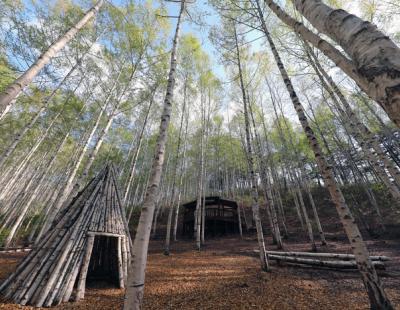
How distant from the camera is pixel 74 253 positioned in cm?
453

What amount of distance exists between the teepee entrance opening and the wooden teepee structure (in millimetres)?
32

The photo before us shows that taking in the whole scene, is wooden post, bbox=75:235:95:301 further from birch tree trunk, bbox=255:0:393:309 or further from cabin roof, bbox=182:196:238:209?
cabin roof, bbox=182:196:238:209

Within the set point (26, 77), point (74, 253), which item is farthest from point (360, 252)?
point (26, 77)

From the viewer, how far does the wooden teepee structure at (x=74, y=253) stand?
3949 millimetres

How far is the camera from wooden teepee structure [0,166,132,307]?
395cm

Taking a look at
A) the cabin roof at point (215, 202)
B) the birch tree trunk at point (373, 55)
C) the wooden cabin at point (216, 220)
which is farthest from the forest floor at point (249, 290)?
the wooden cabin at point (216, 220)

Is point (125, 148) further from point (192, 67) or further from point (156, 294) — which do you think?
point (156, 294)

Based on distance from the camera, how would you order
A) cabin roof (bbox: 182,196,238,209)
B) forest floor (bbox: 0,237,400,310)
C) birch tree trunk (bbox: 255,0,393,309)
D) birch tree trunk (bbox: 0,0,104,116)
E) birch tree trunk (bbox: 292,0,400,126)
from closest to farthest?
birch tree trunk (bbox: 292,0,400,126) → birch tree trunk (bbox: 0,0,104,116) → birch tree trunk (bbox: 255,0,393,309) → forest floor (bbox: 0,237,400,310) → cabin roof (bbox: 182,196,238,209)

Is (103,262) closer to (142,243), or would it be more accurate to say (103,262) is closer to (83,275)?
(83,275)

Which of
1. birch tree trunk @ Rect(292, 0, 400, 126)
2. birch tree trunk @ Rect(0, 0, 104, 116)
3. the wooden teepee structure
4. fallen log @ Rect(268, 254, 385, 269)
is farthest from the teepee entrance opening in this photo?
birch tree trunk @ Rect(292, 0, 400, 126)

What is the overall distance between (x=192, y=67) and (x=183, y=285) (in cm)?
1273

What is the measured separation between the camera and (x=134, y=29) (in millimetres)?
10070

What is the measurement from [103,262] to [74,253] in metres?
2.68

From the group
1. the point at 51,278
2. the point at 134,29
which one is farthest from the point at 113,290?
the point at 134,29
